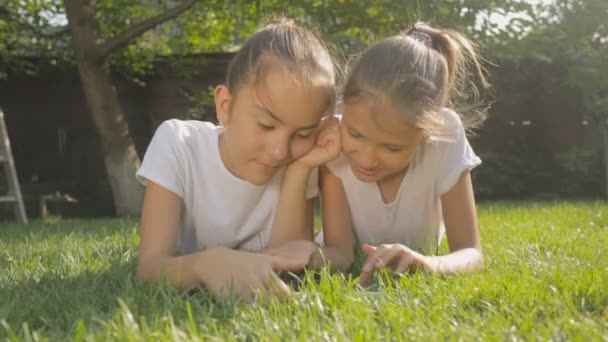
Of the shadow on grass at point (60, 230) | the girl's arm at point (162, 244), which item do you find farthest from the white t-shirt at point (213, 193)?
the shadow on grass at point (60, 230)

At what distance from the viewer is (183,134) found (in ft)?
9.20

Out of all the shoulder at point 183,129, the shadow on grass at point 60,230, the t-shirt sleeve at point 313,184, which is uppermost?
the shoulder at point 183,129

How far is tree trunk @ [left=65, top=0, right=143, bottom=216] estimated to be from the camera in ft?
24.8

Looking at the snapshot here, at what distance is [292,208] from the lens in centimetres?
268

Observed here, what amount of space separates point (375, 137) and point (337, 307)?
2.62 ft

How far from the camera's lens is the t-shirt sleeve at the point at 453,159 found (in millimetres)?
2785

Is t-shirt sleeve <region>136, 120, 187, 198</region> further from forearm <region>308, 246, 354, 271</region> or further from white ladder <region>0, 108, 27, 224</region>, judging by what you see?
white ladder <region>0, 108, 27, 224</region>

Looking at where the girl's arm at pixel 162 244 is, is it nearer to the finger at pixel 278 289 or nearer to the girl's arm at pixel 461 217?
the finger at pixel 278 289

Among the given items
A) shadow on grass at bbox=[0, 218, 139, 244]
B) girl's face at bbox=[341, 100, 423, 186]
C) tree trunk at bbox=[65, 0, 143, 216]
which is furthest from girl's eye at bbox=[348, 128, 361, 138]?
tree trunk at bbox=[65, 0, 143, 216]

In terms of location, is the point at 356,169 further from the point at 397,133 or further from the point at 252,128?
the point at 252,128

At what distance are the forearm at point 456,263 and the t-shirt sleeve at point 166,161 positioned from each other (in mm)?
883

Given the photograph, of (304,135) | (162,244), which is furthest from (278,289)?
(304,135)

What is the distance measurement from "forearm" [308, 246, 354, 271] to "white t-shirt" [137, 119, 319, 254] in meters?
0.26

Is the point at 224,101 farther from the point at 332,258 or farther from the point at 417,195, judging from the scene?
the point at 417,195
